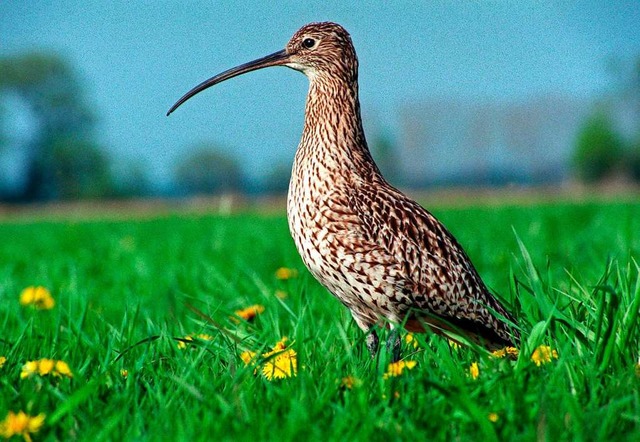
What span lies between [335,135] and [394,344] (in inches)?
48.4

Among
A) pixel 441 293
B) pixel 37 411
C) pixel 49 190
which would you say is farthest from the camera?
pixel 49 190

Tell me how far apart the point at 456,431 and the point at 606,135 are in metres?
66.4

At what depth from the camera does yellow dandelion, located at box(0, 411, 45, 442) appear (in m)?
2.82

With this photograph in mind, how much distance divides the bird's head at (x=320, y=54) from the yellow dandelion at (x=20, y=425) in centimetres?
261

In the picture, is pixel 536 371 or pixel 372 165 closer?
pixel 536 371

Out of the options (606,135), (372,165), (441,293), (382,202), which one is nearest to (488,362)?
(441,293)

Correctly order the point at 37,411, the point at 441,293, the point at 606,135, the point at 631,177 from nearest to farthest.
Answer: the point at 37,411 → the point at 441,293 → the point at 631,177 → the point at 606,135

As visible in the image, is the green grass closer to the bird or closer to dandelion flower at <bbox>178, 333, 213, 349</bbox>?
dandelion flower at <bbox>178, 333, 213, 349</bbox>

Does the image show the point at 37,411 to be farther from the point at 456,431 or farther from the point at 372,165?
the point at 372,165

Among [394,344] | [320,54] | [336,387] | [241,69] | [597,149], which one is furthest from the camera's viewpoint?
[597,149]

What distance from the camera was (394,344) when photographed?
3.90 m

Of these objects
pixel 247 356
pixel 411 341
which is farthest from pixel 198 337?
pixel 411 341

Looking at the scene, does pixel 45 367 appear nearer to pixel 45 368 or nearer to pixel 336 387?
pixel 45 368

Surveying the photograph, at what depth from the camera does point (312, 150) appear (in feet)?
14.6
